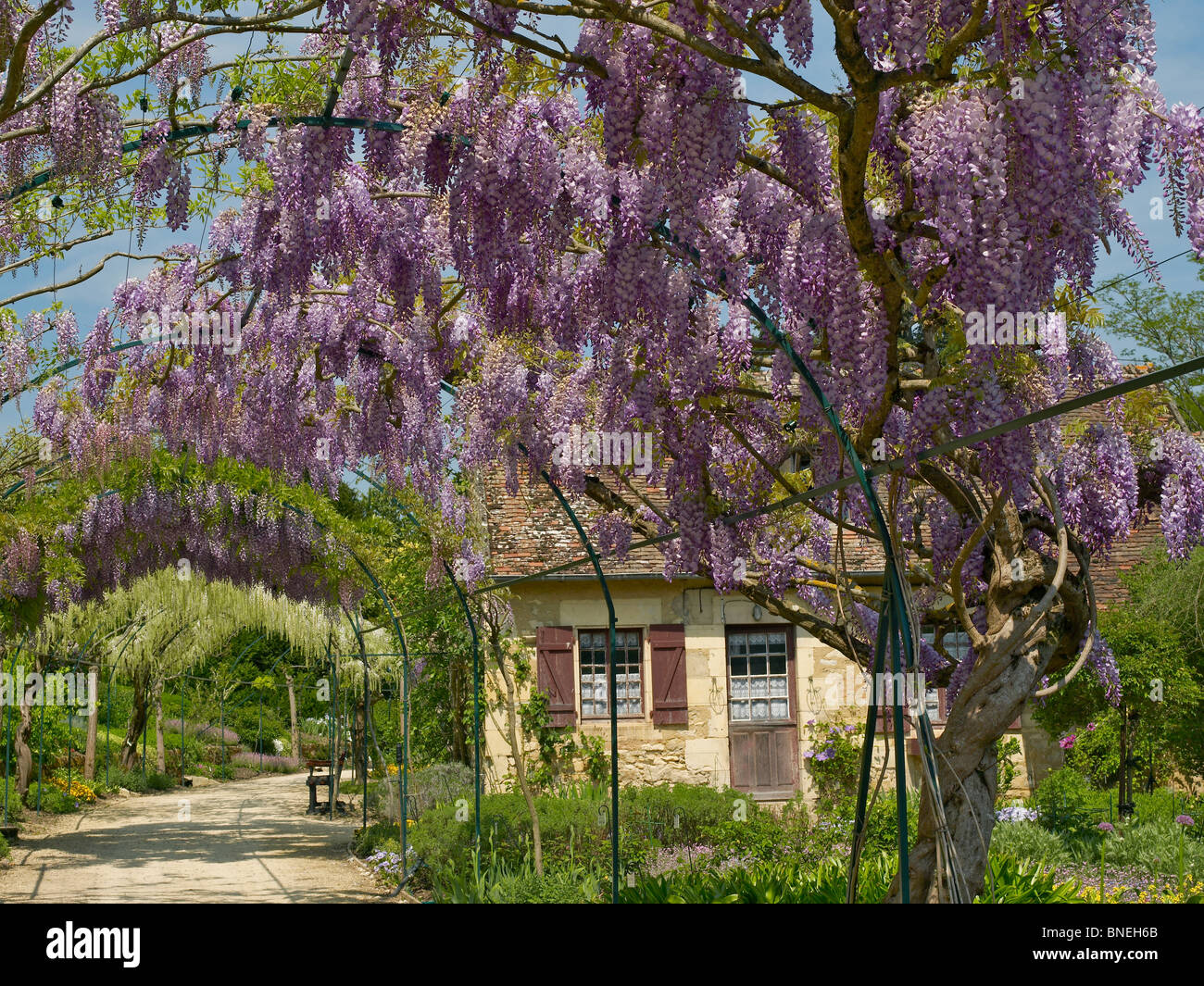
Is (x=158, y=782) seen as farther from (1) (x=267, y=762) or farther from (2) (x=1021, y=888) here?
(2) (x=1021, y=888)

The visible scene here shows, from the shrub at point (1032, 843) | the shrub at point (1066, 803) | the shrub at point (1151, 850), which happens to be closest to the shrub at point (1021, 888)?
the shrub at point (1151, 850)

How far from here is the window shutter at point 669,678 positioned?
1172 centimetres

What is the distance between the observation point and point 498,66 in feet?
12.7

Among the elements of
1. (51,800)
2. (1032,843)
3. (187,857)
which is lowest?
(51,800)

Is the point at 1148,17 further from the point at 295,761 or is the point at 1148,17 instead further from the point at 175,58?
Result: the point at 295,761

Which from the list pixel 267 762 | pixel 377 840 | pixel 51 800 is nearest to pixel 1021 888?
pixel 377 840

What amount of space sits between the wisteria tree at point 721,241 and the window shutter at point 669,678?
15.8 feet

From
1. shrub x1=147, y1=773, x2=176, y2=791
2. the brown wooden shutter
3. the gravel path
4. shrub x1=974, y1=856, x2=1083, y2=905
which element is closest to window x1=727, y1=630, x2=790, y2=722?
the brown wooden shutter

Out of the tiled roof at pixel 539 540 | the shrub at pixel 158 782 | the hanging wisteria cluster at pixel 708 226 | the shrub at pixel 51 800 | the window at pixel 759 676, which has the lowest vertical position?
the shrub at pixel 158 782

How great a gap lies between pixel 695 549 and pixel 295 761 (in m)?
20.8

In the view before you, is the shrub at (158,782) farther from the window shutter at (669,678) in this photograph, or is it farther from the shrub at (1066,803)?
the shrub at (1066,803)

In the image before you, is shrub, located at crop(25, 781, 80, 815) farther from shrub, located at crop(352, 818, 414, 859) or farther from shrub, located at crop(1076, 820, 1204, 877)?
shrub, located at crop(1076, 820, 1204, 877)

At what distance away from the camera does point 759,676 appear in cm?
1208

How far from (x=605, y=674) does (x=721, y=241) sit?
8587 mm
